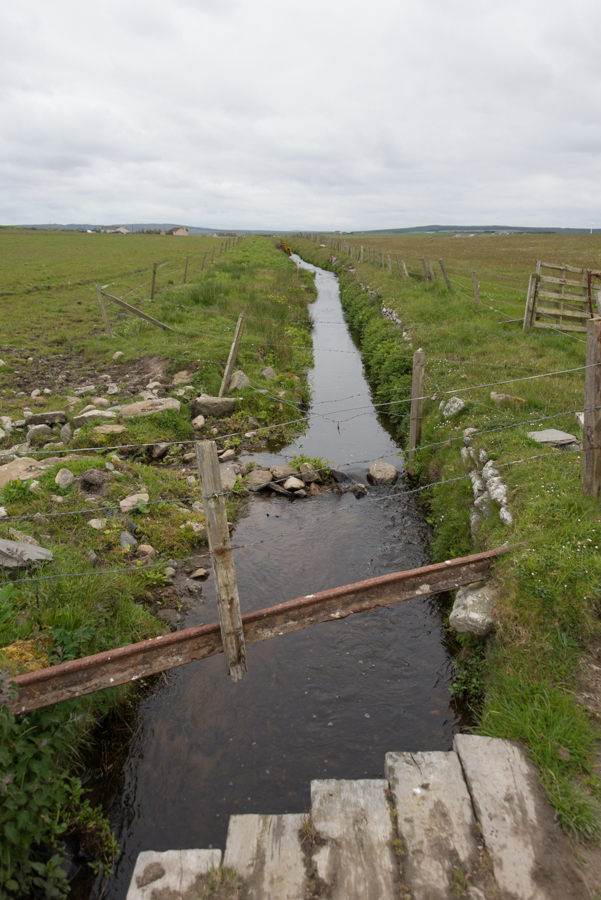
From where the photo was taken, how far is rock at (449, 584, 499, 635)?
5.00 m

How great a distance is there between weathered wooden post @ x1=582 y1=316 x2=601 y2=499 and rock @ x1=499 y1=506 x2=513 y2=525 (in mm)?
814

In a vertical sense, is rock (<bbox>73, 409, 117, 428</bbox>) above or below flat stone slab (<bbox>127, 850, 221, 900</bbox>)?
above

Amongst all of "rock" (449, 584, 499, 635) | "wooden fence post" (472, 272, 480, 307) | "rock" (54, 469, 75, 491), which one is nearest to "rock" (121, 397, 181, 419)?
"rock" (54, 469, 75, 491)

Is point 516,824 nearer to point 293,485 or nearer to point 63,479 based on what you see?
point 293,485

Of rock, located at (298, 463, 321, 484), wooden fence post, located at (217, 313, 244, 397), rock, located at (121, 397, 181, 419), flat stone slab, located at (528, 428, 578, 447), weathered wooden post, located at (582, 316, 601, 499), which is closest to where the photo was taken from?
weathered wooden post, located at (582, 316, 601, 499)

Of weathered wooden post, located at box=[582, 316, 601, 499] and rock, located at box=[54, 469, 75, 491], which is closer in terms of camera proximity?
weathered wooden post, located at box=[582, 316, 601, 499]

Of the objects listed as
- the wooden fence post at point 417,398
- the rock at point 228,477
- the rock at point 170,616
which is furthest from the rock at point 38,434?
the wooden fence post at point 417,398

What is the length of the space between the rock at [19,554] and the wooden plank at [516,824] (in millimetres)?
4311

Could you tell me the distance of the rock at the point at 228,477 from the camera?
9.14 meters

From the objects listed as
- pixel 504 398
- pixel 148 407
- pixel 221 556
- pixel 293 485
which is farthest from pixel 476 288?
pixel 221 556

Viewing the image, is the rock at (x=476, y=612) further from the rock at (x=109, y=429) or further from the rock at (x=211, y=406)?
the rock at (x=211, y=406)

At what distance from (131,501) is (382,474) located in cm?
457

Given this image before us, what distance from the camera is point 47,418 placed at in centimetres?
1005

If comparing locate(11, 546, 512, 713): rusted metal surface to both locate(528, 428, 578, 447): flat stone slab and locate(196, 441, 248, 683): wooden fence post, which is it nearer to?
locate(196, 441, 248, 683): wooden fence post
